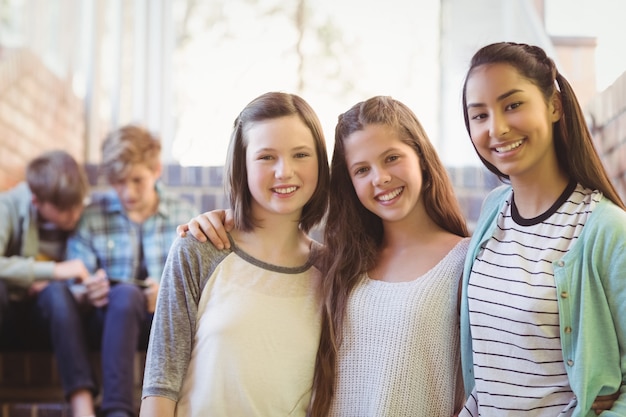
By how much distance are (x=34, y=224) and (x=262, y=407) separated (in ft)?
5.40

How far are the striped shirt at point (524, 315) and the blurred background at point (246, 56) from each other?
2572 millimetres

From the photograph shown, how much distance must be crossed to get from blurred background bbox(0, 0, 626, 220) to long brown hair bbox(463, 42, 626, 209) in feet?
8.13

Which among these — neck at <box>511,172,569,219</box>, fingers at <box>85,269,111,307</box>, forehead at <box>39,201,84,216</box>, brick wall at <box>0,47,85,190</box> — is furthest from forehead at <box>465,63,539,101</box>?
brick wall at <box>0,47,85,190</box>

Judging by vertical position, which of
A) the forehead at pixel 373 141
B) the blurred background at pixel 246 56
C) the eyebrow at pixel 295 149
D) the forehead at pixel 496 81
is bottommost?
the eyebrow at pixel 295 149

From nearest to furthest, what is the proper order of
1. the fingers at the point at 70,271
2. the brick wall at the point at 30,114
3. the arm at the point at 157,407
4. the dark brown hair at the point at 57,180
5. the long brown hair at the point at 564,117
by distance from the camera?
the long brown hair at the point at 564,117 → the arm at the point at 157,407 → the fingers at the point at 70,271 → the dark brown hair at the point at 57,180 → the brick wall at the point at 30,114

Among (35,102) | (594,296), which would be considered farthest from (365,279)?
(35,102)

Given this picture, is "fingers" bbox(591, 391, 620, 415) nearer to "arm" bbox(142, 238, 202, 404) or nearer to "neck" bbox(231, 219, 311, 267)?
"neck" bbox(231, 219, 311, 267)

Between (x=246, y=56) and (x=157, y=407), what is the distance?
3178 millimetres

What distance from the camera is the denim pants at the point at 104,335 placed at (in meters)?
2.31

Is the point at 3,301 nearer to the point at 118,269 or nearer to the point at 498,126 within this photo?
the point at 118,269

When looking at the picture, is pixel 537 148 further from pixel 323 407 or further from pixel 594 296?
pixel 323 407

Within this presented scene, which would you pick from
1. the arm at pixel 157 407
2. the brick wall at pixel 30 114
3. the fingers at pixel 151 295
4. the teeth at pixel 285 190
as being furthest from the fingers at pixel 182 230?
the brick wall at pixel 30 114

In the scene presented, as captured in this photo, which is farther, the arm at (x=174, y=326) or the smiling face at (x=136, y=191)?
the smiling face at (x=136, y=191)

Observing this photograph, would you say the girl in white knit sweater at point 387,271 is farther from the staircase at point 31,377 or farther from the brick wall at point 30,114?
the brick wall at point 30,114
